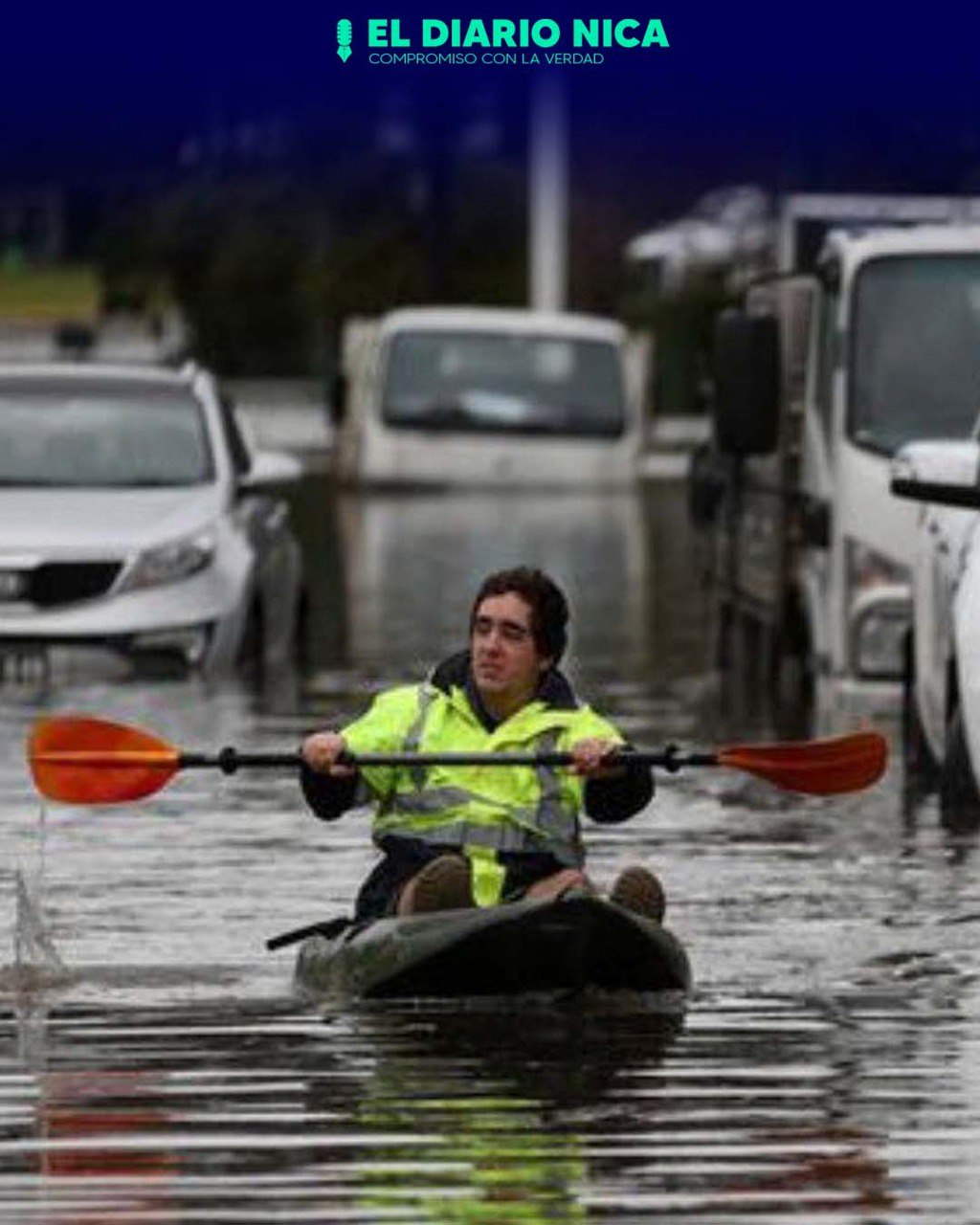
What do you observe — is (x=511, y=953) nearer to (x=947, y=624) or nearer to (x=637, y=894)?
(x=637, y=894)

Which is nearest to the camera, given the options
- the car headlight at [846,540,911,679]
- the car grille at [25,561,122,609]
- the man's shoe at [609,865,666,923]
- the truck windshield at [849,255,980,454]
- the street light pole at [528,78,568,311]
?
the man's shoe at [609,865,666,923]

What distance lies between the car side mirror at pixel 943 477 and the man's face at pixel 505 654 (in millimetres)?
4760

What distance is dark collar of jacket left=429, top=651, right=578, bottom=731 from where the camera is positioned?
15.5 meters

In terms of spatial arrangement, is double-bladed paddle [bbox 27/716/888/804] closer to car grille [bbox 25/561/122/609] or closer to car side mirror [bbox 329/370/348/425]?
car grille [bbox 25/561/122/609]

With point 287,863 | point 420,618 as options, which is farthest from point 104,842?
point 420,618

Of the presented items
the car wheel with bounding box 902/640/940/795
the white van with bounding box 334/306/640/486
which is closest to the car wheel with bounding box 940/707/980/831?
the car wheel with bounding box 902/640/940/795

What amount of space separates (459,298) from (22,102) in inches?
249

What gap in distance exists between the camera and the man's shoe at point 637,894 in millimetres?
15172

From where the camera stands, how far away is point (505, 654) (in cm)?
1532

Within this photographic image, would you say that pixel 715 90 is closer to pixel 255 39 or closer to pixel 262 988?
pixel 255 39

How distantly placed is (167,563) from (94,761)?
12787 millimetres

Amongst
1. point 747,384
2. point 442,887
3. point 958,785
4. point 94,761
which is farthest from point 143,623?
point 442,887

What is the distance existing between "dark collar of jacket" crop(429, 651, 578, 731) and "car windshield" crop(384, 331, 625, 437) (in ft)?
129

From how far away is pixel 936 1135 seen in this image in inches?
509
